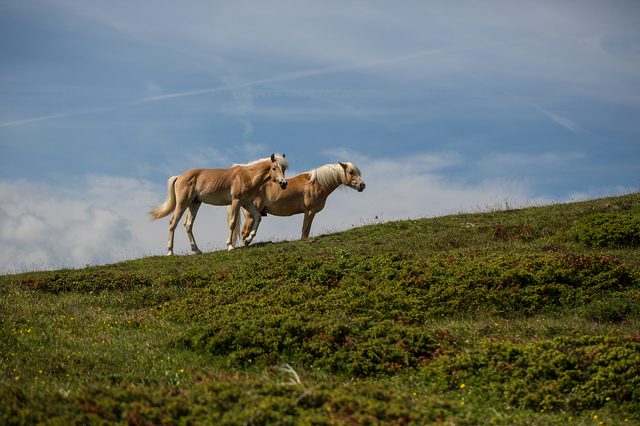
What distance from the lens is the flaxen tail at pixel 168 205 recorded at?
19.1m

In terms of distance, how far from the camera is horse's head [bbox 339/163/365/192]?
19.8 m

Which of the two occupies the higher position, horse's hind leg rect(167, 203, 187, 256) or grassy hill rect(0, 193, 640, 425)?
horse's hind leg rect(167, 203, 187, 256)

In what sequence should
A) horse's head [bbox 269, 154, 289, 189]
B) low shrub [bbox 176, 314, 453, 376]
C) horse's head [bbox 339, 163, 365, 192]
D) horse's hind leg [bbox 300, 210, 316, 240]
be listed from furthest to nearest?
horse's head [bbox 339, 163, 365, 192] → horse's hind leg [bbox 300, 210, 316, 240] → horse's head [bbox 269, 154, 289, 189] → low shrub [bbox 176, 314, 453, 376]

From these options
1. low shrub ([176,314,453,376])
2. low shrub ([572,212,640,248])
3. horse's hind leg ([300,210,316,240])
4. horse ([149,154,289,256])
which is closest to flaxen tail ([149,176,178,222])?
horse ([149,154,289,256])

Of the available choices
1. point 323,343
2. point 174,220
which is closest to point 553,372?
point 323,343

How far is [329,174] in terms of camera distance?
1955cm

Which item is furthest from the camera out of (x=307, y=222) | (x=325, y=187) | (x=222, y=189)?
(x=325, y=187)

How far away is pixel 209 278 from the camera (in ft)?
39.2

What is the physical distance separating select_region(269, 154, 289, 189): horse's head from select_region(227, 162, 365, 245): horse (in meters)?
0.72

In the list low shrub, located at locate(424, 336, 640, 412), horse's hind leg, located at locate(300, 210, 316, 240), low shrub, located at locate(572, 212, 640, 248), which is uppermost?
horse's hind leg, located at locate(300, 210, 316, 240)

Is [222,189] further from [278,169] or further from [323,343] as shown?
[323,343]

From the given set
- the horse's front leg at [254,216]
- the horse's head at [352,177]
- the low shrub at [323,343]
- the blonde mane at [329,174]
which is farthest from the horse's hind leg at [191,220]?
the low shrub at [323,343]

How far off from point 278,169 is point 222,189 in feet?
7.52

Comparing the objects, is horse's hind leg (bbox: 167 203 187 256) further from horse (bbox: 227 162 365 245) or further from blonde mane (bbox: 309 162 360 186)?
blonde mane (bbox: 309 162 360 186)
